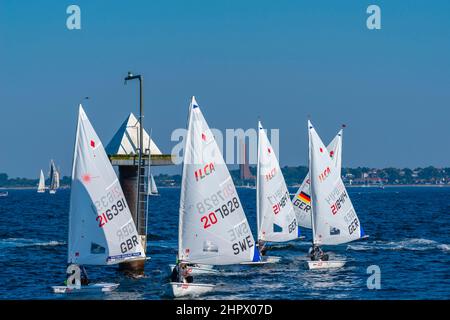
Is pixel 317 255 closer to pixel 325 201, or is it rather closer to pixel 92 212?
pixel 325 201

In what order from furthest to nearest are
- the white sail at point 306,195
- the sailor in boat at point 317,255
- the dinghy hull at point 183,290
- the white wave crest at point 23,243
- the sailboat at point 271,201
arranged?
1. the white sail at point 306,195
2. the white wave crest at point 23,243
3. the sailboat at point 271,201
4. the sailor in boat at point 317,255
5. the dinghy hull at point 183,290

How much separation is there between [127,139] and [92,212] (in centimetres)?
775

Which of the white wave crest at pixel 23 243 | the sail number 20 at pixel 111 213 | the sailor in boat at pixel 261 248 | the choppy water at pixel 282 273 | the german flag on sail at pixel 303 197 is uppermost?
the german flag on sail at pixel 303 197

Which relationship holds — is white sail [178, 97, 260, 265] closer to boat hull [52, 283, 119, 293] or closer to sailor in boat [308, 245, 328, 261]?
boat hull [52, 283, 119, 293]

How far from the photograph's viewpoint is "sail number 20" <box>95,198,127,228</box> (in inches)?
1398

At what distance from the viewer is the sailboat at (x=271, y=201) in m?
50.8

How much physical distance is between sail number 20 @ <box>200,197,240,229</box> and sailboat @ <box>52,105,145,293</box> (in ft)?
11.3

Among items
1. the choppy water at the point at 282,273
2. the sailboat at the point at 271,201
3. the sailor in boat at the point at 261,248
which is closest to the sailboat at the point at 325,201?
the choppy water at the point at 282,273

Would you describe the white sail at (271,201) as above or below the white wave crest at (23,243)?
above

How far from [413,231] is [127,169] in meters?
38.1

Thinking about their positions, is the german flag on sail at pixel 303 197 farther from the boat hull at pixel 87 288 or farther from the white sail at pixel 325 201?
the boat hull at pixel 87 288

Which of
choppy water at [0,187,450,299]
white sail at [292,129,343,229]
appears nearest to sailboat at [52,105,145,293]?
choppy water at [0,187,450,299]
